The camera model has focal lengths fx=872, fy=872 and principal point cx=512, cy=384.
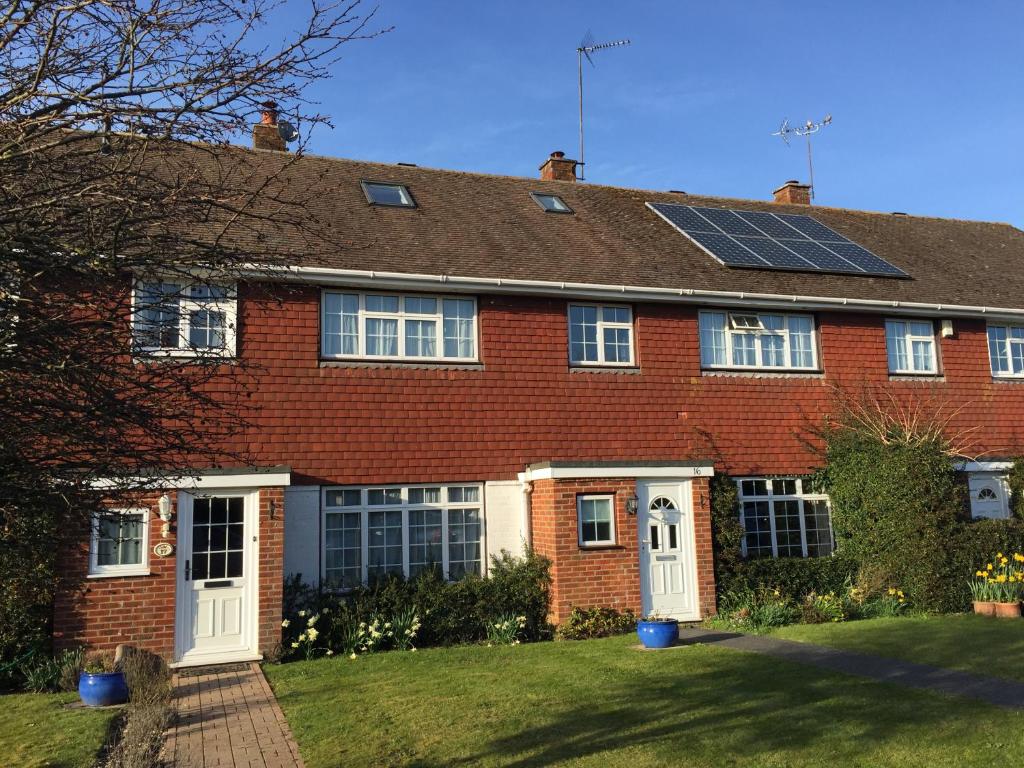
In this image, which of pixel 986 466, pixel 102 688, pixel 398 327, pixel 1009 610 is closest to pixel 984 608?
pixel 1009 610

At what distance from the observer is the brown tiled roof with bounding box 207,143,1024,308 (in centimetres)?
1360

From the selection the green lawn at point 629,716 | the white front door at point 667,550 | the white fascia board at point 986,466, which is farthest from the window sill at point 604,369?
the white fascia board at point 986,466

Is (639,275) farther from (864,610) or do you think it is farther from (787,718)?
(787,718)

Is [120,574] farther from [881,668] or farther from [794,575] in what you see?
[794,575]

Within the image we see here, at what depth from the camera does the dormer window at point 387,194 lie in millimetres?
15352

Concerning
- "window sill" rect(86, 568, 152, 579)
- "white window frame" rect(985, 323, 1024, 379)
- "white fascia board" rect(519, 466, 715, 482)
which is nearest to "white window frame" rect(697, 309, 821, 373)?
"white fascia board" rect(519, 466, 715, 482)

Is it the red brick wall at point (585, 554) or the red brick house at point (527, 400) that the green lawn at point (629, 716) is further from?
the red brick house at point (527, 400)

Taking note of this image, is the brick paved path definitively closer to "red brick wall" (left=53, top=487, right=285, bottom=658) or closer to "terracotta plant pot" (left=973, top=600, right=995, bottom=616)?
"red brick wall" (left=53, top=487, right=285, bottom=658)

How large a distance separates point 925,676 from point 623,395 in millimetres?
6320

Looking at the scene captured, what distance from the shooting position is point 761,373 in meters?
14.8

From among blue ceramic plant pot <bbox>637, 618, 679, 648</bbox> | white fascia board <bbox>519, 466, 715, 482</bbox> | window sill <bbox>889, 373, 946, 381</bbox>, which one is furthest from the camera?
window sill <bbox>889, 373, 946, 381</bbox>

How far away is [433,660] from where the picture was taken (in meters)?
10.5

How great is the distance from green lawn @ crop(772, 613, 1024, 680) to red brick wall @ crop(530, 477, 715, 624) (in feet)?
6.49

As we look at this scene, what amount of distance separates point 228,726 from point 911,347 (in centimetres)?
1325
